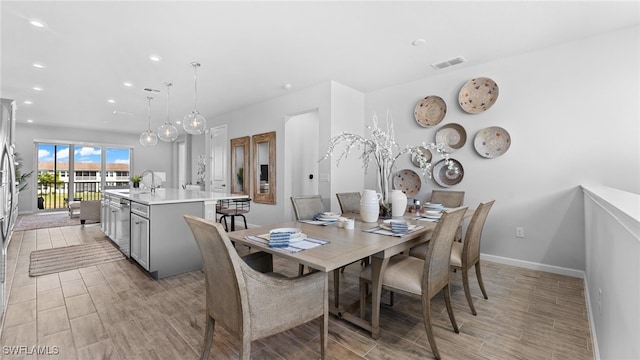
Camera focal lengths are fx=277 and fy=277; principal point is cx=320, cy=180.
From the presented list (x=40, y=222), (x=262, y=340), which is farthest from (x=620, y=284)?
(x=40, y=222)

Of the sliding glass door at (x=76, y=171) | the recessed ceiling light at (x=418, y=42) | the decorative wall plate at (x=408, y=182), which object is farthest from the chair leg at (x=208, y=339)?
the sliding glass door at (x=76, y=171)

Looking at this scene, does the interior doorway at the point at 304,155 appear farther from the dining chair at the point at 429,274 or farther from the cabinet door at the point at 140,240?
the dining chair at the point at 429,274

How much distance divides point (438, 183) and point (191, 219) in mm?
3463

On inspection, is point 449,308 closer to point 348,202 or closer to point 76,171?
point 348,202

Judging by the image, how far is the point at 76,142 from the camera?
26.5ft

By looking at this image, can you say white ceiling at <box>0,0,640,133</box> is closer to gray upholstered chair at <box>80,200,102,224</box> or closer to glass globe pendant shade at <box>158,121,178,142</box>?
glass globe pendant shade at <box>158,121,178,142</box>

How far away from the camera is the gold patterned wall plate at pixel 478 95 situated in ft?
11.5

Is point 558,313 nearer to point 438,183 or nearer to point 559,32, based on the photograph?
point 438,183

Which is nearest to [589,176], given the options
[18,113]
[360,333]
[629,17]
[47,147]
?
[629,17]

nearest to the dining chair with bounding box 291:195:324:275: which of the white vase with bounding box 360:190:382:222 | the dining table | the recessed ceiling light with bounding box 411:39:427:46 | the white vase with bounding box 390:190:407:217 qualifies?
the dining table

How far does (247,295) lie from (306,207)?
1.54 m

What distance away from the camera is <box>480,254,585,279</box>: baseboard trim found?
303cm

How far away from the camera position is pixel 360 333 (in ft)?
6.35

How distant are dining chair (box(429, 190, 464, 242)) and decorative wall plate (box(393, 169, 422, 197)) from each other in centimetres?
39
